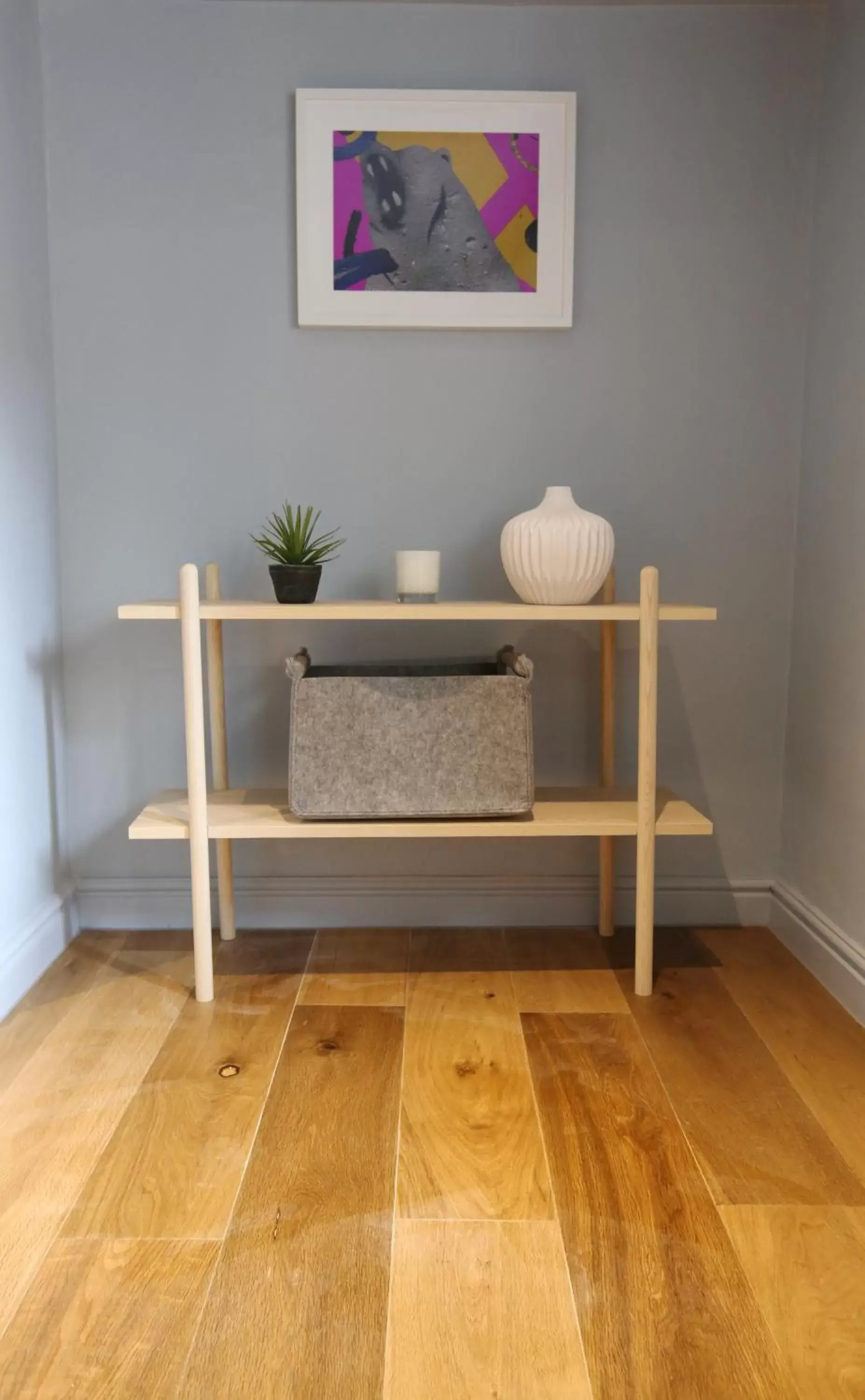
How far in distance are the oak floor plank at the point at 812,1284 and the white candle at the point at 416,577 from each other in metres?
1.00

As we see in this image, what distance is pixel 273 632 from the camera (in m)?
2.01

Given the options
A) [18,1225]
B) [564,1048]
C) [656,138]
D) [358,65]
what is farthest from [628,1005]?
[358,65]

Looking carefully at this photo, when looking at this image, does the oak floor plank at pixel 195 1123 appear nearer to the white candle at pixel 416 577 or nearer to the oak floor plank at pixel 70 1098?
the oak floor plank at pixel 70 1098

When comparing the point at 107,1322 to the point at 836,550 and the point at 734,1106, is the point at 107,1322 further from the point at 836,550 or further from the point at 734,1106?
the point at 836,550

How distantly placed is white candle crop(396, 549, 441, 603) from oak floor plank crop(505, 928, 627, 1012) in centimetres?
67

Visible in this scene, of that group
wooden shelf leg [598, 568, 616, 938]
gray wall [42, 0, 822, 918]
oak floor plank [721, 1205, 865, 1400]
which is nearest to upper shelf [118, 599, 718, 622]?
wooden shelf leg [598, 568, 616, 938]

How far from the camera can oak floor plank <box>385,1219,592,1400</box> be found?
0.91 m

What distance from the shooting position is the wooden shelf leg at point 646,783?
1672 mm

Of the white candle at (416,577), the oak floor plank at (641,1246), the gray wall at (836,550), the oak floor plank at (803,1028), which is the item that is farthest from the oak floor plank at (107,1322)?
the gray wall at (836,550)

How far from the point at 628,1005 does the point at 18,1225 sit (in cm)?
96

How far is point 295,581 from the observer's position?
1699 mm

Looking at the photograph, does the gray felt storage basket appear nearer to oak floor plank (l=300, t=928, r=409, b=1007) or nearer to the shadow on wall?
oak floor plank (l=300, t=928, r=409, b=1007)

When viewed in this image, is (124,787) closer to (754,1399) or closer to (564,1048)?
(564,1048)

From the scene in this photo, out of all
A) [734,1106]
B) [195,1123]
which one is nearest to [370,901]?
[195,1123]
